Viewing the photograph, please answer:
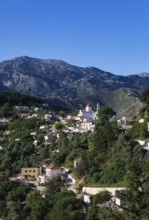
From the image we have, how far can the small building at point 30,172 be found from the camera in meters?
48.2

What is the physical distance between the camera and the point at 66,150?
48.9 metres

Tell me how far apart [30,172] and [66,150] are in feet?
16.3

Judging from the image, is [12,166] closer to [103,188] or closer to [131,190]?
[103,188]

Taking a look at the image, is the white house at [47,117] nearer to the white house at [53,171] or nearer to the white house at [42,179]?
the white house at [42,179]

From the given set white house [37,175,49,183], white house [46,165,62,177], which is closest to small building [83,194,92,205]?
white house [46,165,62,177]

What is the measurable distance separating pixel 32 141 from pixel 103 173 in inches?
815

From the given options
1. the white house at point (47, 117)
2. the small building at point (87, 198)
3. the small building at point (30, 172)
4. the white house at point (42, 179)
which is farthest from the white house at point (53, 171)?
the white house at point (47, 117)

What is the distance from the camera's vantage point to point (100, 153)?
142ft

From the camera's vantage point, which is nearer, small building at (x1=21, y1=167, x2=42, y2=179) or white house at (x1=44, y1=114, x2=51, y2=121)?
small building at (x1=21, y1=167, x2=42, y2=179)

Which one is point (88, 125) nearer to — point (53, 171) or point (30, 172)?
point (30, 172)

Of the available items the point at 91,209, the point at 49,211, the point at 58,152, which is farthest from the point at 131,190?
the point at 58,152

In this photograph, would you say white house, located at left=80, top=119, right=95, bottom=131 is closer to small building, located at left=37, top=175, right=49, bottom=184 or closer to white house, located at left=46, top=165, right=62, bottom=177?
white house, located at left=46, top=165, right=62, bottom=177

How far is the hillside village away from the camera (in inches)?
1517

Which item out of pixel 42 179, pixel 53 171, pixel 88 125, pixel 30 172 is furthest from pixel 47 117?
pixel 53 171
